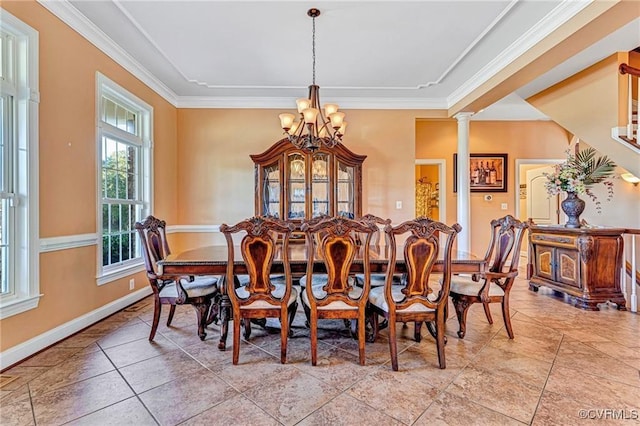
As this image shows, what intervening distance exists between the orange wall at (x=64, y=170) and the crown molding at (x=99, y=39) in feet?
0.17

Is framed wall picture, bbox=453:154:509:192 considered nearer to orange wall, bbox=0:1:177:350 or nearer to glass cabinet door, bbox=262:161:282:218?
glass cabinet door, bbox=262:161:282:218

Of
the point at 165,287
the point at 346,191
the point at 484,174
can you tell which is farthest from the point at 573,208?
the point at 165,287

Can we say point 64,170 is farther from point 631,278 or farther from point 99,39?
point 631,278

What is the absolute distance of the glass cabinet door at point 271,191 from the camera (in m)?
4.24

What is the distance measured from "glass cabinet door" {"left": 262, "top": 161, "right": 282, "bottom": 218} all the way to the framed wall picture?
331 centimetres

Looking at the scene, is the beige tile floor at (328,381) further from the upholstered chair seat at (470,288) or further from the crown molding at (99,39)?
the crown molding at (99,39)

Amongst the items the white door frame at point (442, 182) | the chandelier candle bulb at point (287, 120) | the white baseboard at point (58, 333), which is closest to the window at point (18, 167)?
the white baseboard at point (58, 333)

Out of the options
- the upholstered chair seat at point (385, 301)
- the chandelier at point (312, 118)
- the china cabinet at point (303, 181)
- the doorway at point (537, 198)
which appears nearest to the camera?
the upholstered chair seat at point (385, 301)

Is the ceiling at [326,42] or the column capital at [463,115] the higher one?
the ceiling at [326,42]

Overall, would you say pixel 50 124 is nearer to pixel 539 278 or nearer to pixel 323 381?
pixel 323 381

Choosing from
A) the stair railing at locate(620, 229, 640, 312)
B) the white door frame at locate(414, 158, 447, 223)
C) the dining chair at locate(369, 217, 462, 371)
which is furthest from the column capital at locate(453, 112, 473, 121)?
the dining chair at locate(369, 217, 462, 371)

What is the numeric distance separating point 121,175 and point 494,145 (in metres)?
5.81

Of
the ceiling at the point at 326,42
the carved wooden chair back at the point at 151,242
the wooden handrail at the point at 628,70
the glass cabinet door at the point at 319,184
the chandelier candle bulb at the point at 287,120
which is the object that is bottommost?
the carved wooden chair back at the point at 151,242

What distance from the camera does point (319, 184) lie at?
4.27m
